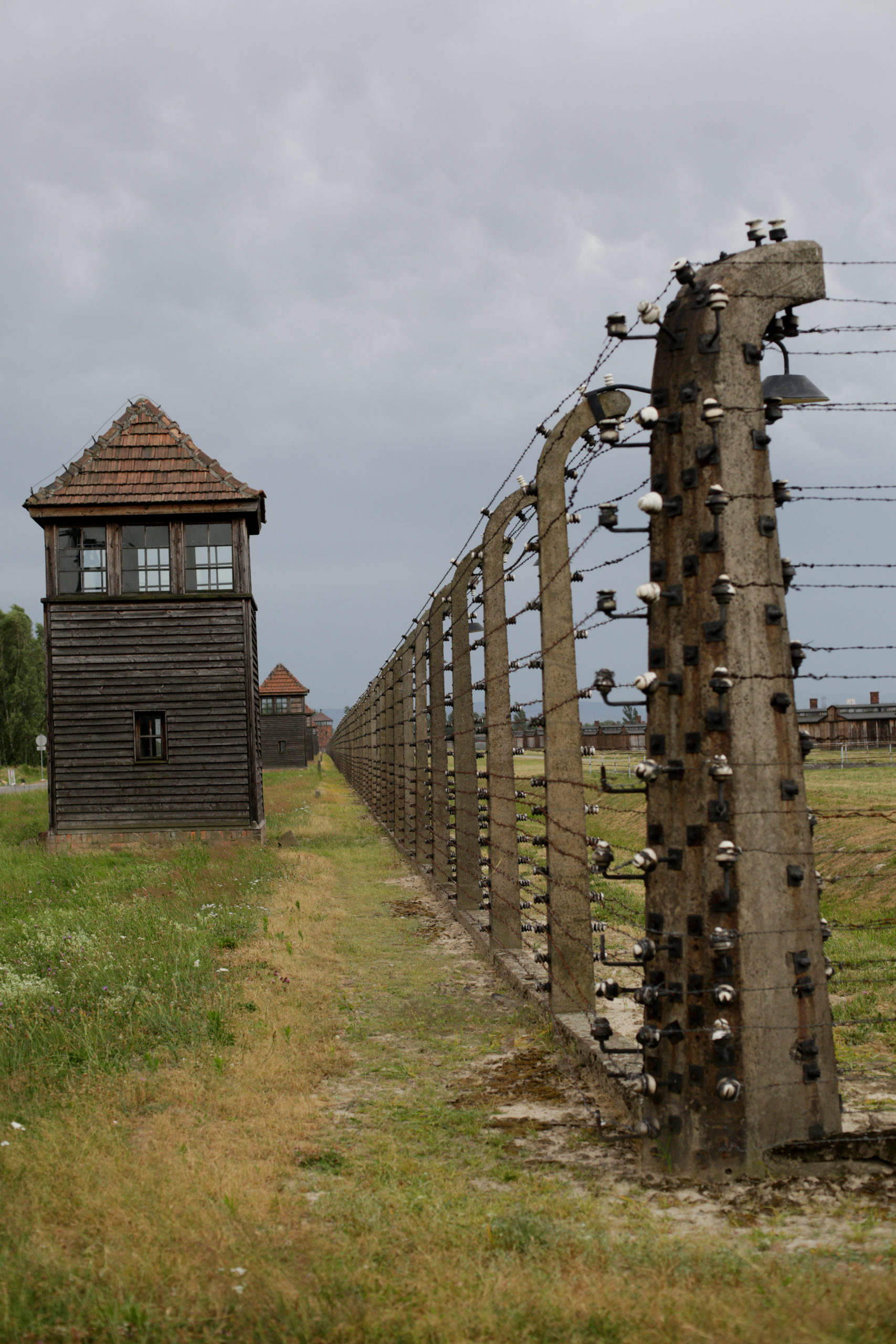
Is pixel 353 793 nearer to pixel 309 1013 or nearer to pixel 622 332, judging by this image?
pixel 309 1013

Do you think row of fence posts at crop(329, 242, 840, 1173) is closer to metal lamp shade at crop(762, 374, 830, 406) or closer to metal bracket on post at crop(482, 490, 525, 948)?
metal lamp shade at crop(762, 374, 830, 406)

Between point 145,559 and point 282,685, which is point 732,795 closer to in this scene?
point 145,559

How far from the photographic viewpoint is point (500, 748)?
8.73m

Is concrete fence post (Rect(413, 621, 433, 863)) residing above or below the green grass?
above

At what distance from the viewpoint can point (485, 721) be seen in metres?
9.31

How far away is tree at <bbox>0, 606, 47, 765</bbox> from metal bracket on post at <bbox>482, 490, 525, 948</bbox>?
6467cm

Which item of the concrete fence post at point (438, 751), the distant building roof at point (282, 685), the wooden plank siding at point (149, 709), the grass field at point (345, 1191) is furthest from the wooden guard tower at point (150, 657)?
the distant building roof at point (282, 685)

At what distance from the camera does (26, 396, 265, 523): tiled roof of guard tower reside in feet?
61.7

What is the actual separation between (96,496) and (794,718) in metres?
16.5

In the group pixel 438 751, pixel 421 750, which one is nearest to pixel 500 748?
pixel 438 751

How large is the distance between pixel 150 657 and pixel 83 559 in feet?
6.86

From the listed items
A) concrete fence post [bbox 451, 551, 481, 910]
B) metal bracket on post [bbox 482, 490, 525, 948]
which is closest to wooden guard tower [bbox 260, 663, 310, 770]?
concrete fence post [bbox 451, 551, 481, 910]

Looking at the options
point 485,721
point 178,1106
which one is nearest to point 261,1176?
point 178,1106

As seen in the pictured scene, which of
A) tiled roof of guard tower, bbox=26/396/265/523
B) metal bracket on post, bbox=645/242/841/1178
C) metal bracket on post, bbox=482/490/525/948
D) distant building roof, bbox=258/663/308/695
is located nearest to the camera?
metal bracket on post, bbox=645/242/841/1178
